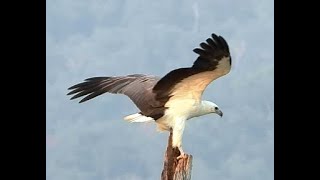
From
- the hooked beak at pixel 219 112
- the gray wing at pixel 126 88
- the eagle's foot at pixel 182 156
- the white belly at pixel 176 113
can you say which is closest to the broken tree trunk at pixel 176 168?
the eagle's foot at pixel 182 156

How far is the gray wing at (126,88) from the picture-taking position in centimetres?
649

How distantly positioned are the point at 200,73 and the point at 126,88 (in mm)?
1052

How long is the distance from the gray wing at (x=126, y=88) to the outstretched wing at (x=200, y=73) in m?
0.16

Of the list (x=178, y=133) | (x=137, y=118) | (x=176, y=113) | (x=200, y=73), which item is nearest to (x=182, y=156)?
(x=178, y=133)

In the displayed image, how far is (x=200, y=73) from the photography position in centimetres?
612

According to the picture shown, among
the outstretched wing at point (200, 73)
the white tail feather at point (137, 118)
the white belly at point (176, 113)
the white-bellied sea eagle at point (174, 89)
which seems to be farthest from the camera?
the white tail feather at point (137, 118)

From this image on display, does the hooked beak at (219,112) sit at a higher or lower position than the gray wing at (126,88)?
lower

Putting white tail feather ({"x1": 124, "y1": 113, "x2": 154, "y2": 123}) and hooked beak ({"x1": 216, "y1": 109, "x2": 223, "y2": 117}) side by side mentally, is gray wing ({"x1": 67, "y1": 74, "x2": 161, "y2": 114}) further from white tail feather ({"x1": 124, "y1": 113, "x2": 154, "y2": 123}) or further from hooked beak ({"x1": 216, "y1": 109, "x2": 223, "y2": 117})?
hooked beak ({"x1": 216, "y1": 109, "x2": 223, "y2": 117})

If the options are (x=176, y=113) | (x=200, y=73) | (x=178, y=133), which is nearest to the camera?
(x=200, y=73)

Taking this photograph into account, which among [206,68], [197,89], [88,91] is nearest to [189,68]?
[206,68]

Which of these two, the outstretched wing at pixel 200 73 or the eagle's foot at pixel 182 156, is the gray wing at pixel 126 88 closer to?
the outstretched wing at pixel 200 73

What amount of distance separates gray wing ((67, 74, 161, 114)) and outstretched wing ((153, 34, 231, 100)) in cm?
16

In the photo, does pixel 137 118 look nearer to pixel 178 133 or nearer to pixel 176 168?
pixel 178 133
